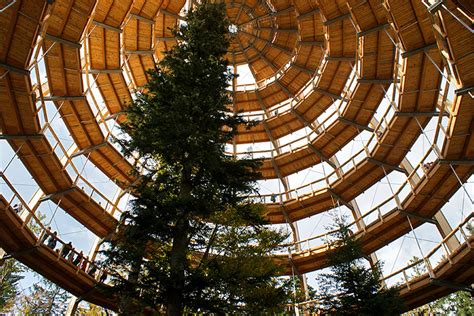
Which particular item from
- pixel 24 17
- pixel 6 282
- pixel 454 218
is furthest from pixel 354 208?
pixel 6 282

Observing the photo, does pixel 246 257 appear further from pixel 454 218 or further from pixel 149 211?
pixel 454 218

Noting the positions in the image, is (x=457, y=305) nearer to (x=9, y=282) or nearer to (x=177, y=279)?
(x=177, y=279)

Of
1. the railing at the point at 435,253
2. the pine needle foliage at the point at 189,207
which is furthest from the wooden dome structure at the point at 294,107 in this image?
the pine needle foliage at the point at 189,207

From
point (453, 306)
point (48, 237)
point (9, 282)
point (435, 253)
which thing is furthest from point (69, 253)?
point (453, 306)

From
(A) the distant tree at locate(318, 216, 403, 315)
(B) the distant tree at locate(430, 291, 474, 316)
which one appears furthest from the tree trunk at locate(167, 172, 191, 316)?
(B) the distant tree at locate(430, 291, 474, 316)

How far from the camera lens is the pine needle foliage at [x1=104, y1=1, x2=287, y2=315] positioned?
29.7 feet

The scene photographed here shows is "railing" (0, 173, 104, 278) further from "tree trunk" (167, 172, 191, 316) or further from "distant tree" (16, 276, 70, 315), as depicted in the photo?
"distant tree" (16, 276, 70, 315)

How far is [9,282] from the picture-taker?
3178 cm

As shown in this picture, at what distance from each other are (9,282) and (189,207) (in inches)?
1272

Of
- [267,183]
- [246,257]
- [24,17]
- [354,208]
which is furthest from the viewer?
[267,183]

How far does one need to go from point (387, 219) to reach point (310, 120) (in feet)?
37.8

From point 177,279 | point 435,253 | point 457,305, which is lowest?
point 177,279

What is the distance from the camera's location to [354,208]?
93.3 ft

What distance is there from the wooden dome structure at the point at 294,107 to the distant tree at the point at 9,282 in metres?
11.7
